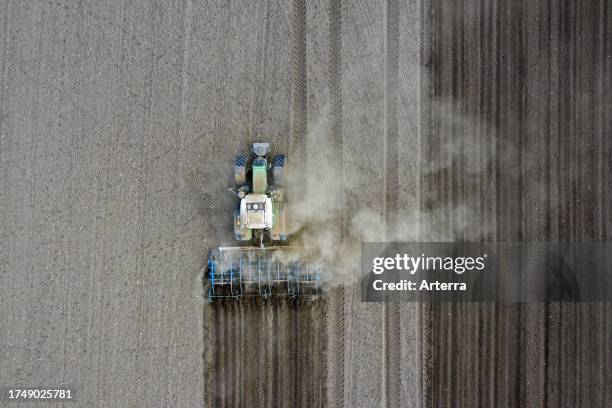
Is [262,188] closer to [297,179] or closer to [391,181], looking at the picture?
[297,179]

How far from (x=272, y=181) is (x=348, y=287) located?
→ 6.17 feet

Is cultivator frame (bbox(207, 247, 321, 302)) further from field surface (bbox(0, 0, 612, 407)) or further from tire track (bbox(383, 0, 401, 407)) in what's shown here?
tire track (bbox(383, 0, 401, 407))

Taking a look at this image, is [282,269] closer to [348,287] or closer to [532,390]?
[348,287]

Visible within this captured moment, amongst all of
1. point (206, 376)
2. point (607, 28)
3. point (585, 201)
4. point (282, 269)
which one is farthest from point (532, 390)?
point (607, 28)

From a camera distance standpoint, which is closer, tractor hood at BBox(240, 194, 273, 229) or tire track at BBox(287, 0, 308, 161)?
tractor hood at BBox(240, 194, 273, 229)

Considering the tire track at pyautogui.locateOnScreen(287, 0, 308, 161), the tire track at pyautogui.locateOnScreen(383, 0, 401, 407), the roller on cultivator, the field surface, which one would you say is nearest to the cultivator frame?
the roller on cultivator

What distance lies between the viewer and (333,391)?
7141 millimetres

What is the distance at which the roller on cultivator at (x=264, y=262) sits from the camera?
276 inches

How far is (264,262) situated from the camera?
23.3 ft

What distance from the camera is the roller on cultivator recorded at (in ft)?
23.0

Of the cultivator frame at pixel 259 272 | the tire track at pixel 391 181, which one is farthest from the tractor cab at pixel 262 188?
the tire track at pixel 391 181

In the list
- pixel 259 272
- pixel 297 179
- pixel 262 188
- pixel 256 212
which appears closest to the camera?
pixel 256 212

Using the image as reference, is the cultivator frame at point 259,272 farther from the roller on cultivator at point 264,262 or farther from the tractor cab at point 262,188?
the tractor cab at point 262,188

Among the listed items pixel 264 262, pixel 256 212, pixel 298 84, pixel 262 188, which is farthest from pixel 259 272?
pixel 298 84
